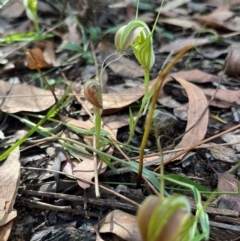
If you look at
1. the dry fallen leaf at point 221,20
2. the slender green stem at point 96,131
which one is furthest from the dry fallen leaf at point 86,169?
the dry fallen leaf at point 221,20

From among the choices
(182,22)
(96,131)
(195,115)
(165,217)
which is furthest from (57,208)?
(182,22)

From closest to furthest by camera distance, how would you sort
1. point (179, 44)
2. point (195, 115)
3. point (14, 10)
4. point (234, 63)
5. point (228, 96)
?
point (195, 115) < point (228, 96) < point (234, 63) < point (179, 44) < point (14, 10)

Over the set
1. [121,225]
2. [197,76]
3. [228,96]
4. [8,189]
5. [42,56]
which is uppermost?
[42,56]

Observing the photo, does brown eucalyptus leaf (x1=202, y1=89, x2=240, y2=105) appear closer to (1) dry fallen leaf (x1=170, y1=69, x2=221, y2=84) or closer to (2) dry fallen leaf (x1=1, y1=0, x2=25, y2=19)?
(1) dry fallen leaf (x1=170, y1=69, x2=221, y2=84)

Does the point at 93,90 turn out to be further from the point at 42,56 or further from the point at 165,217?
the point at 42,56

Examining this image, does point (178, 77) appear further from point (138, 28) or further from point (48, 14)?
point (48, 14)

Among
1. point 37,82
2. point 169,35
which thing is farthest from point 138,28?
point 169,35

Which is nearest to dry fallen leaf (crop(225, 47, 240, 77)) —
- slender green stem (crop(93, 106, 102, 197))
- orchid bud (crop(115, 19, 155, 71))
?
orchid bud (crop(115, 19, 155, 71))
